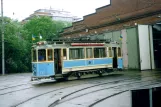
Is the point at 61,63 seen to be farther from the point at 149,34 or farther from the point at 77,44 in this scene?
the point at 149,34

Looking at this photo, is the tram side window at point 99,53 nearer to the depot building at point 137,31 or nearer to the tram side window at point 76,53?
the tram side window at point 76,53

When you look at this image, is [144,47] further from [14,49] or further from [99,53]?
[14,49]

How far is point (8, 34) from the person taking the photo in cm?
3969

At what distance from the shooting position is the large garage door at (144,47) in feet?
102

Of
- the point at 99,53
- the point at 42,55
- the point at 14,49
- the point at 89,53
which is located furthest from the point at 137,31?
the point at 14,49

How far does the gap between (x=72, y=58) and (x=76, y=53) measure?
722 millimetres

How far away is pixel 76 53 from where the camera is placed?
2250cm

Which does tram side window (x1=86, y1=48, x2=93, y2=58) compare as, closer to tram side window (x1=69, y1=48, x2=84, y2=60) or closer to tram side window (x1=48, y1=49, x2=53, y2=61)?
tram side window (x1=69, y1=48, x2=84, y2=60)

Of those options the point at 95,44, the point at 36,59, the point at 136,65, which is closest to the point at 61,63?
the point at 36,59

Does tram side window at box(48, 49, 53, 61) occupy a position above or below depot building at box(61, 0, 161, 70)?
below

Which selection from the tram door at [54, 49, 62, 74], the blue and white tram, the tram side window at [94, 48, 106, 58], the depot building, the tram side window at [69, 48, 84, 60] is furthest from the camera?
the depot building

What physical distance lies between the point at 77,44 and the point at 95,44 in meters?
2.19

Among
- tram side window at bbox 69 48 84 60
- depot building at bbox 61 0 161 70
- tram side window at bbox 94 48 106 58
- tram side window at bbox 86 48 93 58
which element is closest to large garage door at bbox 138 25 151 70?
depot building at bbox 61 0 161 70

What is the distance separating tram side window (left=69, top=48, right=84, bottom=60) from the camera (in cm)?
2197
